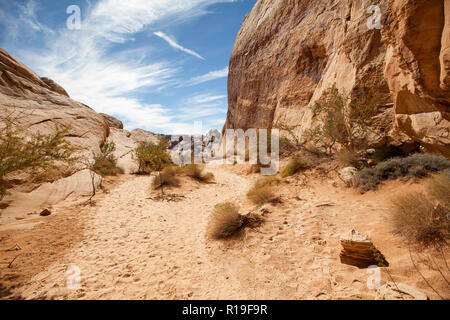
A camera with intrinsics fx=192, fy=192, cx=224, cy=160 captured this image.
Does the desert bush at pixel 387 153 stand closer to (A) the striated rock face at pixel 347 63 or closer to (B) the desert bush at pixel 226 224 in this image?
(A) the striated rock face at pixel 347 63

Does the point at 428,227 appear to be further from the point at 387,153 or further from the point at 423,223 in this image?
the point at 387,153

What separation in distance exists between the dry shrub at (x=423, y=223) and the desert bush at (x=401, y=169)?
2.21m

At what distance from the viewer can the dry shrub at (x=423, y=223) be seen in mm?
2518

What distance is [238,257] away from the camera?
3398 mm

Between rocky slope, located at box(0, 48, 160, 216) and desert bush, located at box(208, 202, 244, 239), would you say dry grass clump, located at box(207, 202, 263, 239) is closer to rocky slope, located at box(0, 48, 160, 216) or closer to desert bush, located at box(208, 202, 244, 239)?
desert bush, located at box(208, 202, 244, 239)

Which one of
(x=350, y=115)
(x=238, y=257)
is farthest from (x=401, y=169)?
(x=238, y=257)

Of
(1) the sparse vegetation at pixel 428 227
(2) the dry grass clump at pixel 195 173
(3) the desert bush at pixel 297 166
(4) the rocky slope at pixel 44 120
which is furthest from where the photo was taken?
(2) the dry grass clump at pixel 195 173

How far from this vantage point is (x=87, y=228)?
497 cm

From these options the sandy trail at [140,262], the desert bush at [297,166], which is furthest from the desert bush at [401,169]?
→ the sandy trail at [140,262]

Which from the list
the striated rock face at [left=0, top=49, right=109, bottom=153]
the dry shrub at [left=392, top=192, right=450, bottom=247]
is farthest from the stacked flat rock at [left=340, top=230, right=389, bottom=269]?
the striated rock face at [left=0, top=49, right=109, bottom=153]

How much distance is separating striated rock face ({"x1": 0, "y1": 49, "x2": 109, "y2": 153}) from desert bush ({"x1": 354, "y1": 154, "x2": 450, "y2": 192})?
14093 millimetres
